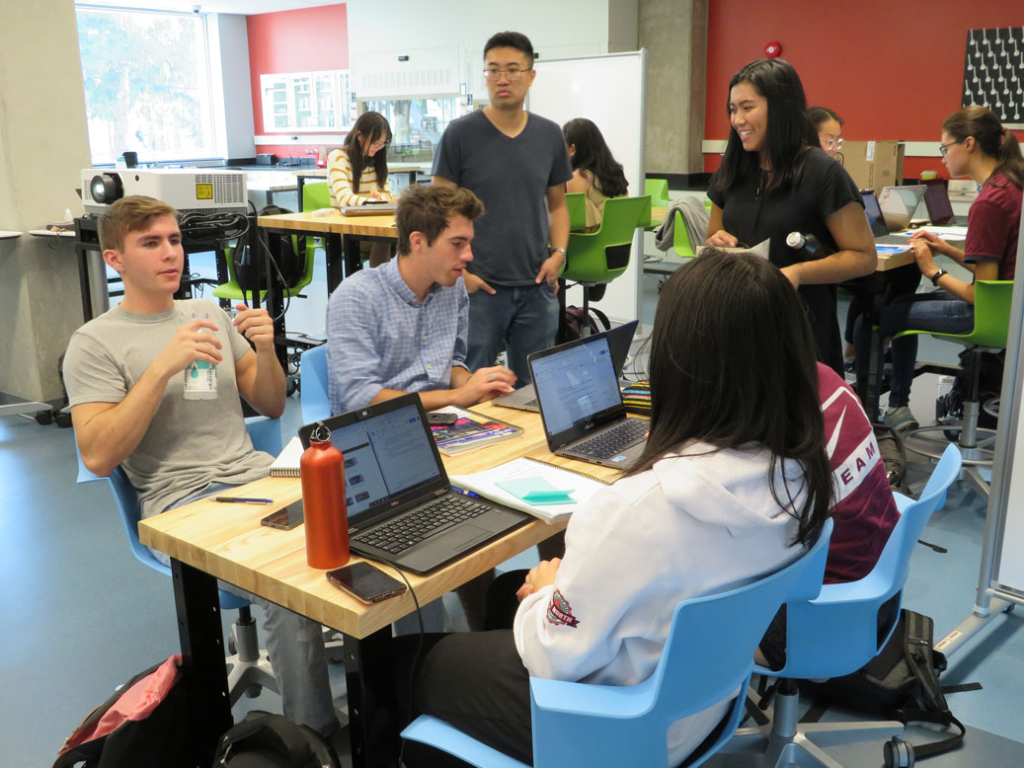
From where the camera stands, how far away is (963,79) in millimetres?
6223

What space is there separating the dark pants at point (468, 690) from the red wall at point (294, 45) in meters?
10.3

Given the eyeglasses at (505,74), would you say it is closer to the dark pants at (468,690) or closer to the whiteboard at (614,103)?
the dark pants at (468,690)

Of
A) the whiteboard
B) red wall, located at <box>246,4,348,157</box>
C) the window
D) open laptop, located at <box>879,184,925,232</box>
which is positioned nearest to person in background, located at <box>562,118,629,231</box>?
the whiteboard

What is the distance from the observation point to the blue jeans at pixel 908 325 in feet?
11.6

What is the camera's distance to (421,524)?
1.53 meters

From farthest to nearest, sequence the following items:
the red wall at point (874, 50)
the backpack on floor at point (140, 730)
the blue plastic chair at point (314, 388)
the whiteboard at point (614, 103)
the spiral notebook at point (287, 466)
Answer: the red wall at point (874, 50) → the whiteboard at point (614, 103) → the blue plastic chair at point (314, 388) → the spiral notebook at point (287, 466) → the backpack on floor at point (140, 730)

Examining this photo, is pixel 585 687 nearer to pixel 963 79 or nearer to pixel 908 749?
pixel 908 749

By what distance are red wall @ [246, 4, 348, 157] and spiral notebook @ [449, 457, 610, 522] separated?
9922 millimetres

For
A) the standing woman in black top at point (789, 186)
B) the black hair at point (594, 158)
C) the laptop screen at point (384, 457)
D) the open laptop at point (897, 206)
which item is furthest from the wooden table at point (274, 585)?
the open laptop at point (897, 206)

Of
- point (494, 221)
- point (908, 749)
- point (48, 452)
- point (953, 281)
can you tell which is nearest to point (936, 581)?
point (908, 749)

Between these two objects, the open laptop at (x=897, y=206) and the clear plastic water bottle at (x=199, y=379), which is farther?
the open laptop at (x=897, y=206)

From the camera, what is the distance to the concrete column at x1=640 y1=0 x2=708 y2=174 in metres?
7.17

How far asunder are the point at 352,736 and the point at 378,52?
858cm

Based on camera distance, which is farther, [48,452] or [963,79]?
[963,79]
